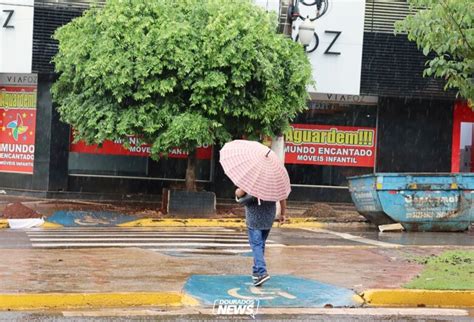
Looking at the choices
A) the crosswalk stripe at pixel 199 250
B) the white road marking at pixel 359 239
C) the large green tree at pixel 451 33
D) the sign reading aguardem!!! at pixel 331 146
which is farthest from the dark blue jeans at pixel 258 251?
the sign reading aguardem!!! at pixel 331 146

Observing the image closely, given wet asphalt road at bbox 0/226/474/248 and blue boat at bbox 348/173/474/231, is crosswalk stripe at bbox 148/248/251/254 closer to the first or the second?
wet asphalt road at bbox 0/226/474/248

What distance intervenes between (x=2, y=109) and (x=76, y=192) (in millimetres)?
3727

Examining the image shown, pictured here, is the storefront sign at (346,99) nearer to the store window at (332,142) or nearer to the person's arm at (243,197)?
the store window at (332,142)

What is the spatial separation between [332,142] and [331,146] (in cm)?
13

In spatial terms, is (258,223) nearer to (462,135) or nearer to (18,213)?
(18,213)

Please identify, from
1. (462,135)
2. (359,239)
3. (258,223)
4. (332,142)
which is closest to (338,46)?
(332,142)

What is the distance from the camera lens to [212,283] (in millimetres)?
9188

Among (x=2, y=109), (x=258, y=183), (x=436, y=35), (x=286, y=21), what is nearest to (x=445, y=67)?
(x=436, y=35)

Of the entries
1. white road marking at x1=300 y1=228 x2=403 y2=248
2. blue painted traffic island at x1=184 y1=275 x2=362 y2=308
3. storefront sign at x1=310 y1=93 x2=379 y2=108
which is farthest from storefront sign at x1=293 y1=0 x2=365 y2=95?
blue painted traffic island at x1=184 y1=275 x2=362 y2=308

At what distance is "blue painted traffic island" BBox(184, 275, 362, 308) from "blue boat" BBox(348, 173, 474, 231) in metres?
8.62

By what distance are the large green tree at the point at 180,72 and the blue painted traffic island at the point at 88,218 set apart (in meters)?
1.83

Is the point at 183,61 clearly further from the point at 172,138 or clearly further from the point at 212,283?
the point at 212,283

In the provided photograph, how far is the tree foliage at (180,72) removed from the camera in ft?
58.0

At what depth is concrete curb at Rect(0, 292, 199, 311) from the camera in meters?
7.98
